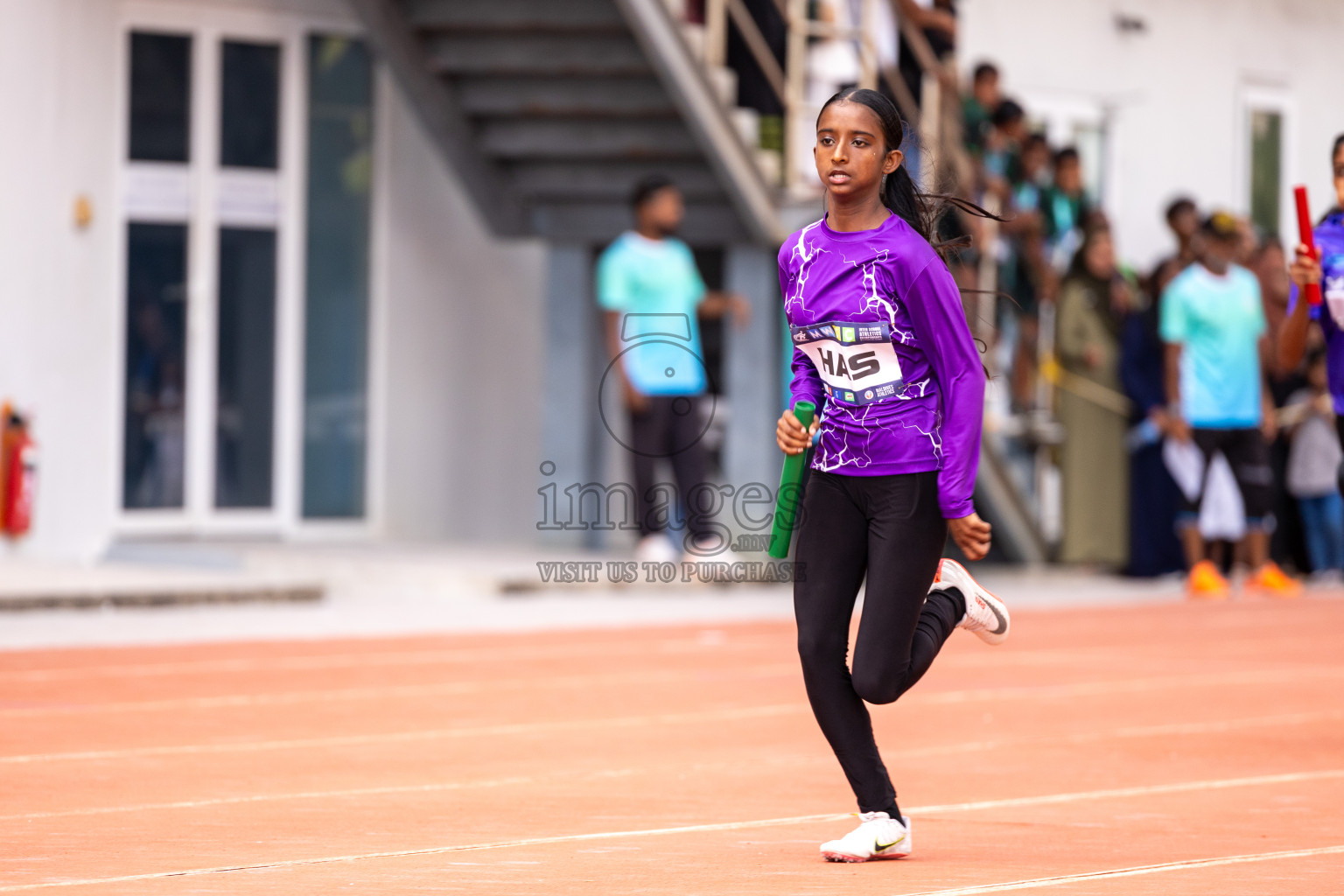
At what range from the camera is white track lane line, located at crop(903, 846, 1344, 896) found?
4.93 metres

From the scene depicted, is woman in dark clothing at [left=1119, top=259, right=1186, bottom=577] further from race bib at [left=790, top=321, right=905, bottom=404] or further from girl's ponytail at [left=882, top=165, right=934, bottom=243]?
race bib at [left=790, top=321, right=905, bottom=404]

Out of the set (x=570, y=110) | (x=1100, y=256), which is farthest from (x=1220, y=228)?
(x=570, y=110)

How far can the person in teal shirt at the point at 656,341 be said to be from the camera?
45.1 ft

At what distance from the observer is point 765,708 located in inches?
344

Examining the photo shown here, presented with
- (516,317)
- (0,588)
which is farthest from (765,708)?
(516,317)

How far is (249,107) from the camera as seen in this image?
15773 millimetres

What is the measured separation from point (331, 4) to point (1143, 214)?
832 centimetres

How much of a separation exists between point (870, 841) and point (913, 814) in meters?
0.97

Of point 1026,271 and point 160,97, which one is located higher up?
point 160,97

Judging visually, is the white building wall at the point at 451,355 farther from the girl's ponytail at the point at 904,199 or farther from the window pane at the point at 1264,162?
the girl's ponytail at the point at 904,199

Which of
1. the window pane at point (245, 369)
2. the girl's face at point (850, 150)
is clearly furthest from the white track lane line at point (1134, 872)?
the window pane at point (245, 369)

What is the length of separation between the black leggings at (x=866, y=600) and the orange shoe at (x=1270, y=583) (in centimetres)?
1027

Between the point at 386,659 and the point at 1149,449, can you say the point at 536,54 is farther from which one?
the point at 386,659

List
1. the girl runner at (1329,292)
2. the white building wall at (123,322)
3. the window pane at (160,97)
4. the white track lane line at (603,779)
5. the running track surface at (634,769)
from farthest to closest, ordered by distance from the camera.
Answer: the window pane at (160,97) → the white building wall at (123,322) → the girl runner at (1329,292) → the white track lane line at (603,779) → the running track surface at (634,769)
